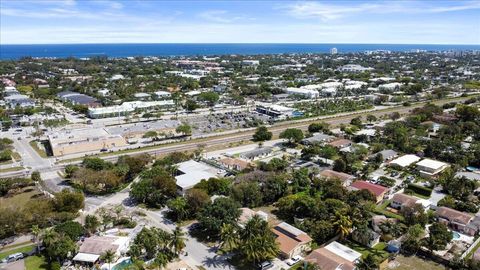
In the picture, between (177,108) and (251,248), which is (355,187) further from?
(177,108)

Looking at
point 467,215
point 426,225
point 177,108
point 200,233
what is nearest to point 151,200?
point 200,233

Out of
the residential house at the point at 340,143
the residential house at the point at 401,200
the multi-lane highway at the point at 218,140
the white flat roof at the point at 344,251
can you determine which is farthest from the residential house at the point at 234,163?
the white flat roof at the point at 344,251

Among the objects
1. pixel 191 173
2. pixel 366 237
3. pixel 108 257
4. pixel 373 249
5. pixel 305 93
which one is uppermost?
pixel 108 257

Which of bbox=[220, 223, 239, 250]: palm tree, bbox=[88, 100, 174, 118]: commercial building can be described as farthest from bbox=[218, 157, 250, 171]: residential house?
bbox=[88, 100, 174, 118]: commercial building

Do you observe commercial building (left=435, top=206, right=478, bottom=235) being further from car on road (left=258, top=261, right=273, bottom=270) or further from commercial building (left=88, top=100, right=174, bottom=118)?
commercial building (left=88, top=100, right=174, bottom=118)

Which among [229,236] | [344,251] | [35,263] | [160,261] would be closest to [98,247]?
[35,263]

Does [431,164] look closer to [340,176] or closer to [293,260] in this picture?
[340,176]

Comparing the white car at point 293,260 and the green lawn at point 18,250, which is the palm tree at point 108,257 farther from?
the white car at point 293,260
